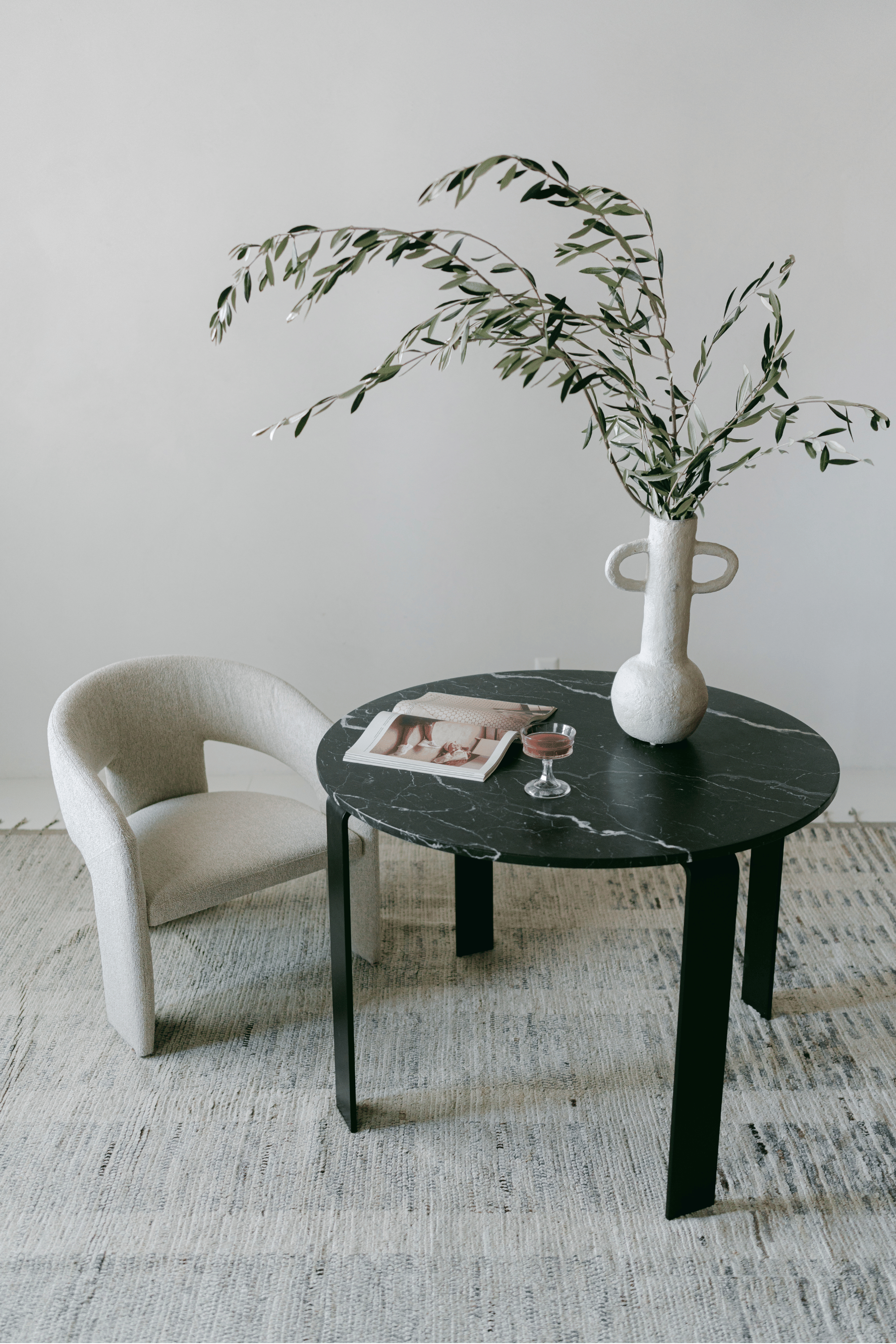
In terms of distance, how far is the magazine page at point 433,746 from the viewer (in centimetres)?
173

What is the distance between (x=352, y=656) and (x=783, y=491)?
54.9 inches

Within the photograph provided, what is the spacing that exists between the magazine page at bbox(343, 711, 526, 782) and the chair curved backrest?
1.22ft

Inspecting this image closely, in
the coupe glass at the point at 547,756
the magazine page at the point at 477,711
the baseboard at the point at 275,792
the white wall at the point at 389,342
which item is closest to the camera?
the coupe glass at the point at 547,756

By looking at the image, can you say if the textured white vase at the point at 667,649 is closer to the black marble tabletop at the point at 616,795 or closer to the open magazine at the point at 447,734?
the black marble tabletop at the point at 616,795

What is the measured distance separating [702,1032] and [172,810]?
4.06ft

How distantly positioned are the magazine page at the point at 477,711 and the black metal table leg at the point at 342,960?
299 millimetres

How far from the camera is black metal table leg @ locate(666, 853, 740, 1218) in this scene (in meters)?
1.51

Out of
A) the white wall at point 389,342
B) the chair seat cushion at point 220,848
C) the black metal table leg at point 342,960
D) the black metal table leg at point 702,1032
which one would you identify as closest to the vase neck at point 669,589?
the black metal table leg at point 702,1032

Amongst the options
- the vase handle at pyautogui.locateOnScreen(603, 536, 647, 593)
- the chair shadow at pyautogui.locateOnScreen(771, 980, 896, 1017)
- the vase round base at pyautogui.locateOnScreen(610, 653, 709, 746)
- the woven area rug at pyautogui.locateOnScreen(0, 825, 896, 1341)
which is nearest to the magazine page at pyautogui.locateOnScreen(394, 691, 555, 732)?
the vase round base at pyautogui.locateOnScreen(610, 653, 709, 746)

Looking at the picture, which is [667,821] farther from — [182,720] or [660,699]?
[182,720]

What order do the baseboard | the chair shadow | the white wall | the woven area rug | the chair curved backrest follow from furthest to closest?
the baseboard → the white wall → the chair curved backrest → the chair shadow → the woven area rug

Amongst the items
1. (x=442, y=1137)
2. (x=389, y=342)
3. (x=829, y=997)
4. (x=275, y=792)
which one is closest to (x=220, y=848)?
(x=442, y=1137)

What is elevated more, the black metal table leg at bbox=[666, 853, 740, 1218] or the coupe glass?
the coupe glass

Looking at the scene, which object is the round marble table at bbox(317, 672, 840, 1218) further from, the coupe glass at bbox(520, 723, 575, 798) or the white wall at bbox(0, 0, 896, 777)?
the white wall at bbox(0, 0, 896, 777)
